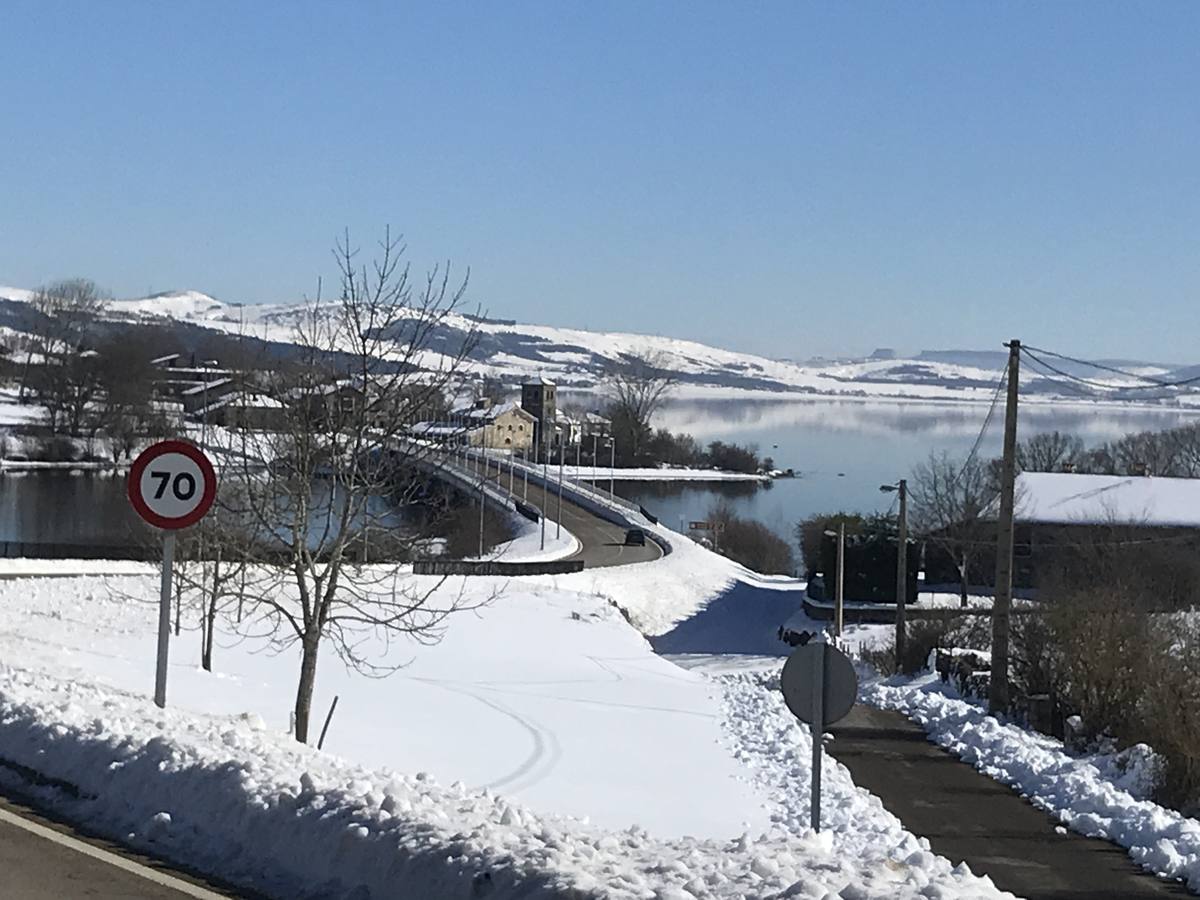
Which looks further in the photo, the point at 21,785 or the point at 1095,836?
the point at 1095,836

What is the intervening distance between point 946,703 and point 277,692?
10.9 metres

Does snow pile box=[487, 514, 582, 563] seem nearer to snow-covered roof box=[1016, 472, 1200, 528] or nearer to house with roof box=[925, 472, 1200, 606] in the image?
house with roof box=[925, 472, 1200, 606]

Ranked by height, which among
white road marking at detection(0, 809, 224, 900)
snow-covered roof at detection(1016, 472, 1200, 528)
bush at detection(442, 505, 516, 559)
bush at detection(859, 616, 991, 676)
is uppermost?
white road marking at detection(0, 809, 224, 900)

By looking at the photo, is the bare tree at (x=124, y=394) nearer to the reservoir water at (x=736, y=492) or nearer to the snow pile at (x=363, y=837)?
the reservoir water at (x=736, y=492)

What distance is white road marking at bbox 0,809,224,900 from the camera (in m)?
6.61

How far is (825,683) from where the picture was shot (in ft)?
28.6

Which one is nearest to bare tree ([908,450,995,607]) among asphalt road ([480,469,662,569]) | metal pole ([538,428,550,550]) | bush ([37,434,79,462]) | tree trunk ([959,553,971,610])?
tree trunk ([959,553,971,610])

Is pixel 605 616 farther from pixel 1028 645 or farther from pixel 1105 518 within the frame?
pixel 1105 518

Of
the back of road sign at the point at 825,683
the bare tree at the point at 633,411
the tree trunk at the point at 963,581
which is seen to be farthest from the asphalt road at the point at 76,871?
the bare tree at the point at 633,411

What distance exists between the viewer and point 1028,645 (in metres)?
23.9

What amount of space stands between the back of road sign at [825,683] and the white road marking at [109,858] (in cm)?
368

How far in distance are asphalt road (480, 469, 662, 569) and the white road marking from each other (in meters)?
50.5

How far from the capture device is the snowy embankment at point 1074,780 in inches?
507

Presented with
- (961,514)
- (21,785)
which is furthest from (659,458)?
(21,785)
